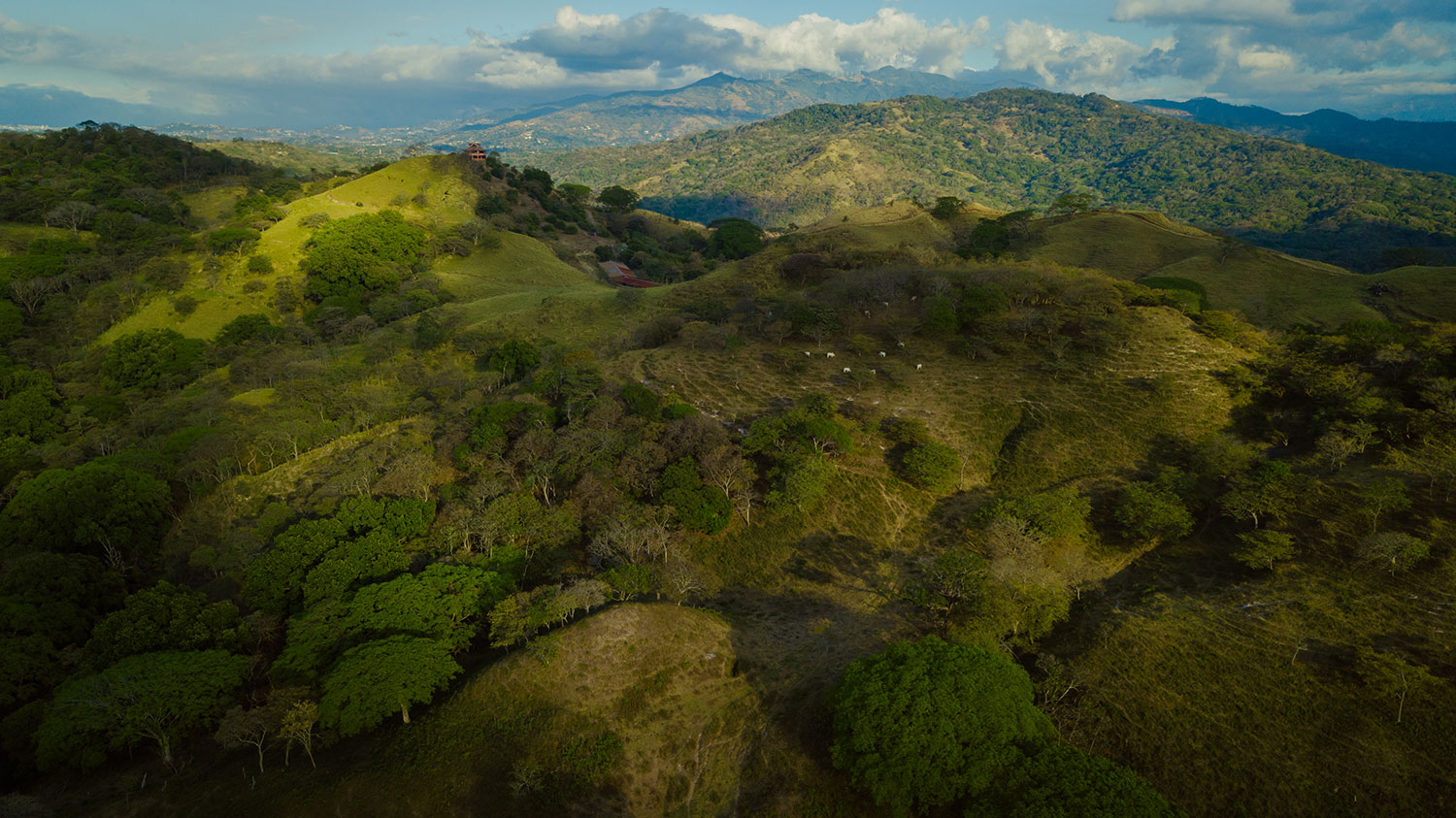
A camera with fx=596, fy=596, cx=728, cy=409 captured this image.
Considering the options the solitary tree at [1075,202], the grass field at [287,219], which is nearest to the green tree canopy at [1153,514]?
the solitary tree at [1075,202]

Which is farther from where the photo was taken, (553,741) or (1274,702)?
(553,741)

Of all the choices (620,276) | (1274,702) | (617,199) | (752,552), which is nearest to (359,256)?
(620,276)

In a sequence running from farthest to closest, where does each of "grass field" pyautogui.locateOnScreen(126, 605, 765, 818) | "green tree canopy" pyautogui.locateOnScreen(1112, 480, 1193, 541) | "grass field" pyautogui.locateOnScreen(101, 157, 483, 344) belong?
1. "grass field" pyautogui.locateOnScreen(101, 157, 483, 344)
2. "green tree canopy" pyautogui.locateOnScreen(1112, 480, 1193, 541)
3. "grass field" pyautogui.locateOnScreen(126, 605, 765, 818)

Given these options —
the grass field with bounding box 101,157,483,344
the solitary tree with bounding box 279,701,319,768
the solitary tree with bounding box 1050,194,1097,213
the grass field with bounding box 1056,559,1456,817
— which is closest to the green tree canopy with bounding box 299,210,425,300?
the grass field with bounding box 101,157,483,344

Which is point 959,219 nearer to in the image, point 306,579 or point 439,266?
point 439,266

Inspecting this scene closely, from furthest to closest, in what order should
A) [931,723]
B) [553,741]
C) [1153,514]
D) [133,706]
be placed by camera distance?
[1153,514] → [553,741] → [133,706] → [931,723]

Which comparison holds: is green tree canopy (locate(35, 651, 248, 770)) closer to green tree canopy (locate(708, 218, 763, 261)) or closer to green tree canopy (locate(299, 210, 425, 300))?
green tree canopy (locate(299, 210, 425, 300))

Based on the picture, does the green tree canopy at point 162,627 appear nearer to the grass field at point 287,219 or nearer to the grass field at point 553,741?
the grass field at point 553,741

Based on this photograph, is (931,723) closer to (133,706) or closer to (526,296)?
(133,706)
